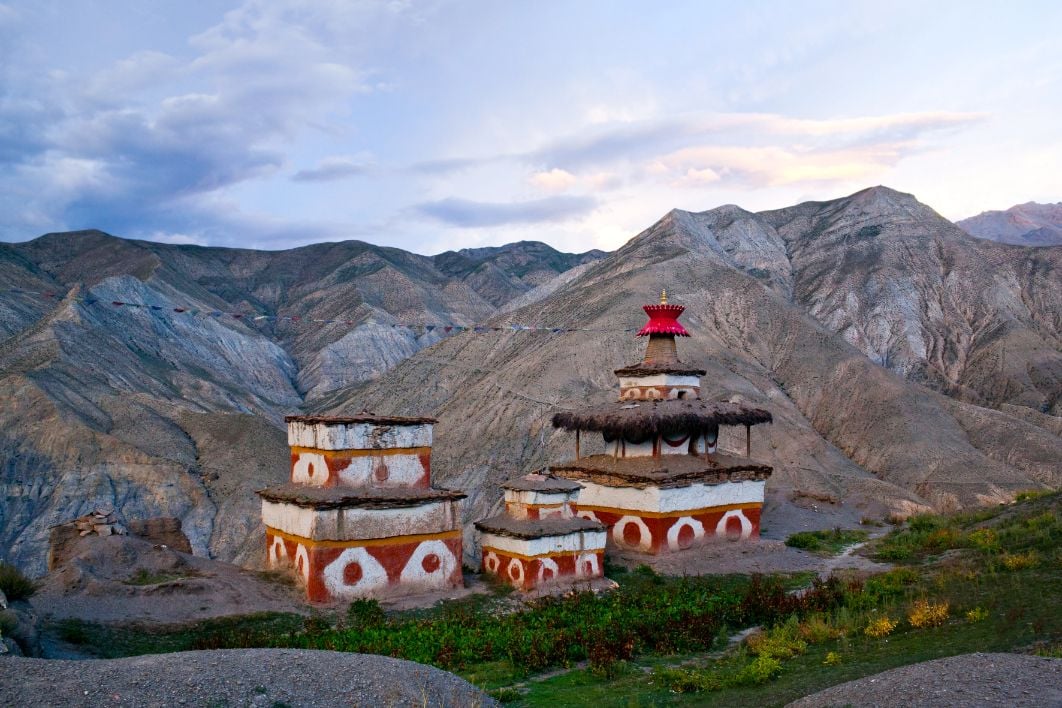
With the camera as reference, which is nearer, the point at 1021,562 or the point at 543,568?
the point at 1021,562

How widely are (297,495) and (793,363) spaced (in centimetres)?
4688

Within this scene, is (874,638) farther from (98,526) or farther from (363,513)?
(98,526)

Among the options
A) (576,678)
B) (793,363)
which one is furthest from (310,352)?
(576,678)

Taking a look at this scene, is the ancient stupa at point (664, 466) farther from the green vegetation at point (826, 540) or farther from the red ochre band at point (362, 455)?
the red ochre band at point (362, 455)

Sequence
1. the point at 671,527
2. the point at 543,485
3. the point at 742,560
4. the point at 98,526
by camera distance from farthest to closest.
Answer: the point at 671,527 → the point at 742,560 → the point at 543,485 → the point at 98,526

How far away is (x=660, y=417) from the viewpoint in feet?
89.0

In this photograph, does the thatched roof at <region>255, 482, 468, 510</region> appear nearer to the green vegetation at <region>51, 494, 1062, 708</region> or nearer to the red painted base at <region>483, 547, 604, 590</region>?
the red painted base at <region>483, 547, 604, 590</region>

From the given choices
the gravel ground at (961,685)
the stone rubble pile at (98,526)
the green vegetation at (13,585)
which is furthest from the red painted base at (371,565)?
the gravel ground at (961,685)

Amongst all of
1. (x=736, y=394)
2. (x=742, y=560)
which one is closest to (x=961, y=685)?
(x=742, y=560)

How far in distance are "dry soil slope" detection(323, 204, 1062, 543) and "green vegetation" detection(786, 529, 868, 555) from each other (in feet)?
31.0

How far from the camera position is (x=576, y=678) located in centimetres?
1362

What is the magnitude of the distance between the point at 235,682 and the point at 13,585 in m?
8.94

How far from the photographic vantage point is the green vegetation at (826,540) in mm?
26016

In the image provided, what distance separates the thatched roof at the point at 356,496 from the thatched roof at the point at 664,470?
6777 millimetres
